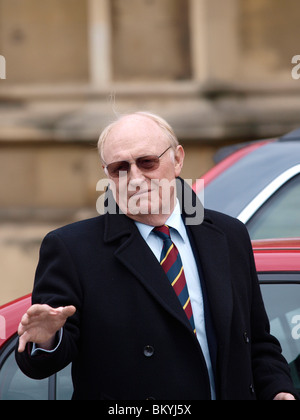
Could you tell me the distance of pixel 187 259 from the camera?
7.87ft

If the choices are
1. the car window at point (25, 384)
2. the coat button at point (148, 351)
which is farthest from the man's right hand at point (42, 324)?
the car window at point (25, 384)

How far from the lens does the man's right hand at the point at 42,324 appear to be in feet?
6.72

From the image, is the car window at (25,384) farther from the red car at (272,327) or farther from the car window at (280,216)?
the car window at (280,216)

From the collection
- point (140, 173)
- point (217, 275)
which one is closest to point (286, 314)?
point (217, 275)

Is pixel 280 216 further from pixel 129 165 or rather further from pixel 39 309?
pixel 39 309

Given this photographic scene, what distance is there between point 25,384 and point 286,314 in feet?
2.58

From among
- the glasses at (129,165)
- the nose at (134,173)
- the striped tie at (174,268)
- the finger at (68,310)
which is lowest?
the finger at (68,310)

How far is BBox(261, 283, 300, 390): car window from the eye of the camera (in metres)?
2.71

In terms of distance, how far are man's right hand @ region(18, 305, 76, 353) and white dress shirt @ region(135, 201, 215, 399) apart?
14.4 inches

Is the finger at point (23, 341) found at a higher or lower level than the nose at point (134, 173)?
lower

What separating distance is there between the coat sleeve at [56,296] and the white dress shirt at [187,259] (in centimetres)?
24
